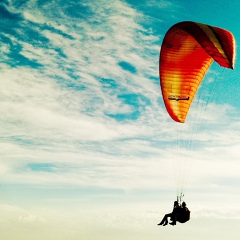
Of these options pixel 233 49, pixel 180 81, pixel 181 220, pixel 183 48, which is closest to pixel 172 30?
pixel 183 48

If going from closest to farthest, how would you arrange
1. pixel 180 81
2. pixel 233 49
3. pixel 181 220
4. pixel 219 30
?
1. pixel 233 49
2. pixel 219 30
3. pixel 181 220
4. pixel 180 81

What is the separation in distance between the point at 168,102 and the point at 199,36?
4.76 m

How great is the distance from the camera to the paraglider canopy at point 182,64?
64.6 ft

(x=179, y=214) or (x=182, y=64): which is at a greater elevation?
(x=182, y=64)

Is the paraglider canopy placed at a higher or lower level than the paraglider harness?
higher

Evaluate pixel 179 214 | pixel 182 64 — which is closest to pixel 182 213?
pixel 179 214

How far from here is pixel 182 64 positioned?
21141mm

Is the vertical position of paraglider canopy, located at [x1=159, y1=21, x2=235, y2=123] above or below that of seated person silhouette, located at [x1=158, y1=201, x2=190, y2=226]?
above

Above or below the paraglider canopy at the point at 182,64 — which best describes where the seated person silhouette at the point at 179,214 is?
below

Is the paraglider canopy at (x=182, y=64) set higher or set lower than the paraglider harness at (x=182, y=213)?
higher

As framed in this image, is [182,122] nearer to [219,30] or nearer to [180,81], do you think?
[180,81]

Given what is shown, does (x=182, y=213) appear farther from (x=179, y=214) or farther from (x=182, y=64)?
(x=182, y=64)

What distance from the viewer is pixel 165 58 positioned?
21250 mm

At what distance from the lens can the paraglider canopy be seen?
19705mm
